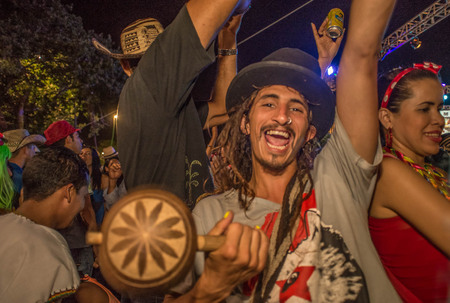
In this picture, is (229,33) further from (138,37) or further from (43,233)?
(43,233)

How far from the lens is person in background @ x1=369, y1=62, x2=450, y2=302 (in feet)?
5.42

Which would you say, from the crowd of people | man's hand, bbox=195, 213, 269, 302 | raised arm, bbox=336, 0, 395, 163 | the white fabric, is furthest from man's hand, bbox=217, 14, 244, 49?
the white fabric

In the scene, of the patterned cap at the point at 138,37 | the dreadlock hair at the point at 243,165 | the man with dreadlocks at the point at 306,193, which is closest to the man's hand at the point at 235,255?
the man with dreadlocks at the point at 306,193

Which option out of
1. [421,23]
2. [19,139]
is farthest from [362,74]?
[421,23]

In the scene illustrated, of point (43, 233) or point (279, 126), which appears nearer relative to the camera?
point (279, 126)

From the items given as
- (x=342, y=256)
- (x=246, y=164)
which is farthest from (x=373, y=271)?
(x=246, y=164)

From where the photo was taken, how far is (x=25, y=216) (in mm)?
2209

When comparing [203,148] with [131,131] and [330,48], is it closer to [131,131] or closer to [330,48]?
[131,131]

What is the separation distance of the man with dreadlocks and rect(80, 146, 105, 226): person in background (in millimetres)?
4712

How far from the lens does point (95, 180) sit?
248 inches

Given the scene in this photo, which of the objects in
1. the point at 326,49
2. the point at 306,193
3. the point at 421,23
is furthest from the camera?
the point at 421,23

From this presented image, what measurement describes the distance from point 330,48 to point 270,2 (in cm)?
1348

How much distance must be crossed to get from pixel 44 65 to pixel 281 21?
14.8 metres

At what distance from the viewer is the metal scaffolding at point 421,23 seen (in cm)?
1281
